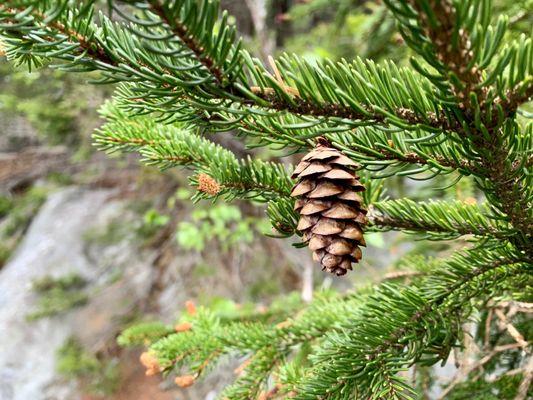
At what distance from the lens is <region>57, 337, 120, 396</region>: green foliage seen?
250 centimetres

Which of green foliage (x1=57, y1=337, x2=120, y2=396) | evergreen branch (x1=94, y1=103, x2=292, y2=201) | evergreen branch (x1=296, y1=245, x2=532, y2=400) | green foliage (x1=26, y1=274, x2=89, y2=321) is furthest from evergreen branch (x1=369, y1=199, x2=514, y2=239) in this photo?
green foliage (x1=26, y1=274, x2=89, y2=321)

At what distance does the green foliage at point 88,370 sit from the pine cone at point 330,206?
100 inches

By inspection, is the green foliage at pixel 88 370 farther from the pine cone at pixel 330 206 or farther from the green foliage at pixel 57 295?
the pine cone at pixel 330 206

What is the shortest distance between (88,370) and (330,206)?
266 centimetres

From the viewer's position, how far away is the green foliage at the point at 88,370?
250cm

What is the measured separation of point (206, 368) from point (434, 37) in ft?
2.45

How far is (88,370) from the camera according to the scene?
8.37ft

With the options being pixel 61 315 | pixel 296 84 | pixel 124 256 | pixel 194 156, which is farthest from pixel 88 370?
pixel 296 84

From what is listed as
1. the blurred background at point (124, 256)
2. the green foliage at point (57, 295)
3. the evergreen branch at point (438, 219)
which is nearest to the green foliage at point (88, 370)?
the blurred background at point (124, 256)

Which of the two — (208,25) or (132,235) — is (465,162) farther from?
(132,235)

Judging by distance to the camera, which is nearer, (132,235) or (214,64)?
(214,64)

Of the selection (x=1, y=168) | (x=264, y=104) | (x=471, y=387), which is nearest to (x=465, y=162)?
(x=264, y=104)

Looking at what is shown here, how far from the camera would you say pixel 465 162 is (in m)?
0.42

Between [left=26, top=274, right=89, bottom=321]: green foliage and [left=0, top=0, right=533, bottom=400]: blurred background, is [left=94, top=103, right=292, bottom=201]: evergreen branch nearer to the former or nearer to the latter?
→ [left=0, top=0, right=533, bottom=400]: blurred background
